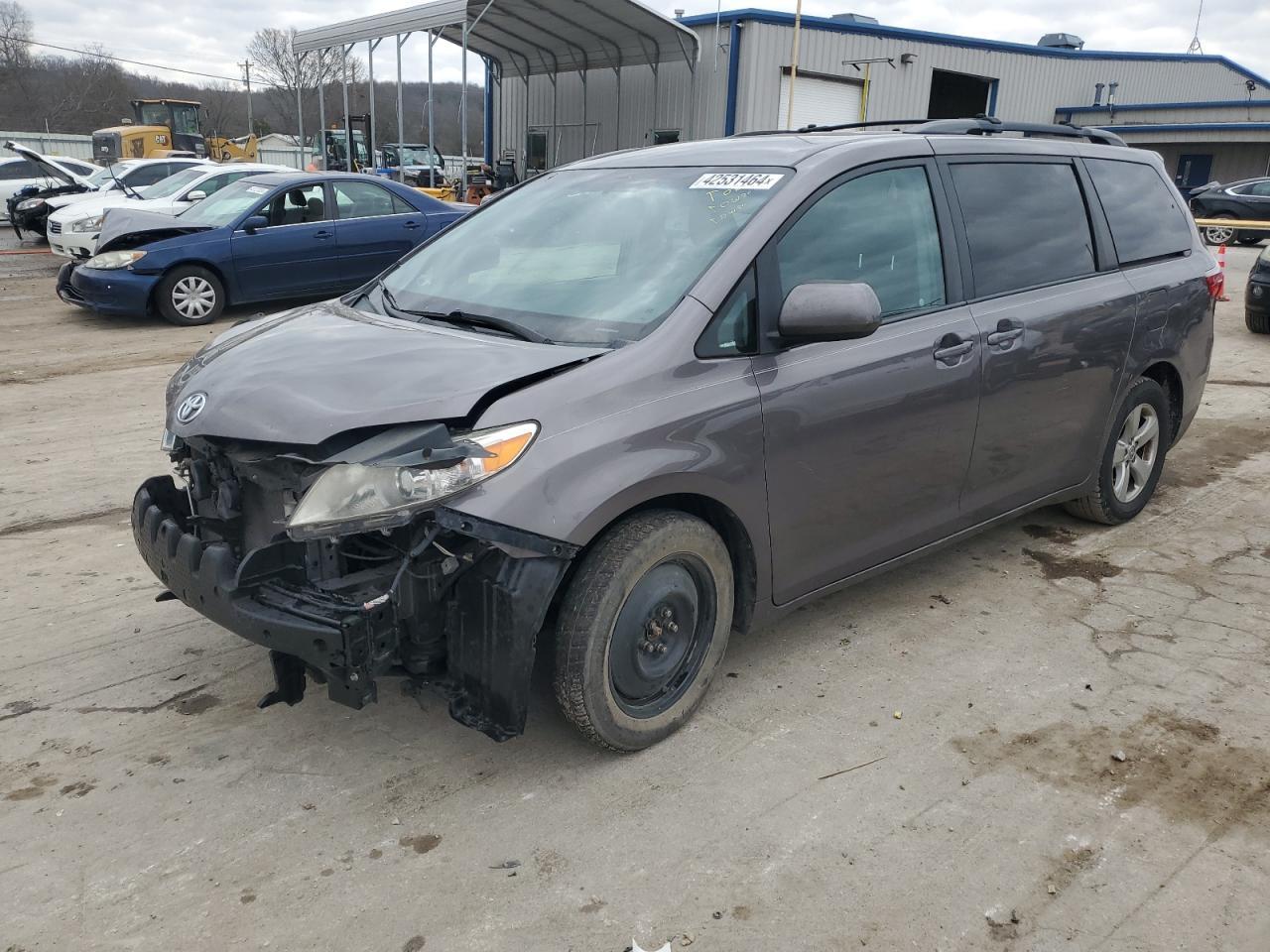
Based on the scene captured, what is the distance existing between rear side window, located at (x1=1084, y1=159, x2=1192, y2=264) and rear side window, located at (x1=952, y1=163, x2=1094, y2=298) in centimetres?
25

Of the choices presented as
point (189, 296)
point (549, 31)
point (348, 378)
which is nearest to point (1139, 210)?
point (348, 378)

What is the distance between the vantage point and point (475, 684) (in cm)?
278

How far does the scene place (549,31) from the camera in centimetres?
2475

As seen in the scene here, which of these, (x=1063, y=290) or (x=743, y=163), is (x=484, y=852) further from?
(x=1063, y=290)

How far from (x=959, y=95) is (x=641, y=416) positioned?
34018mm

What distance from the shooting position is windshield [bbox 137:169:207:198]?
14.2m

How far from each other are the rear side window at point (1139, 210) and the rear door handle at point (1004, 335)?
1107 mm

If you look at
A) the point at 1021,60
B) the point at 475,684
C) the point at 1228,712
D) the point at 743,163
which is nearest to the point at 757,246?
the point at 743,163

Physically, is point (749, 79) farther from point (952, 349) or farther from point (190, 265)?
point (952, 349)

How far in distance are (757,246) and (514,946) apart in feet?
7.17

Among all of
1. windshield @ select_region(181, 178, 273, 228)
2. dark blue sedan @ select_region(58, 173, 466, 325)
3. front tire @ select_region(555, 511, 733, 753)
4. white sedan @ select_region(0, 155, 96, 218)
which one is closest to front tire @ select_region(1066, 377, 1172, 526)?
front tire @ select_region(555, 511, 733, 753)

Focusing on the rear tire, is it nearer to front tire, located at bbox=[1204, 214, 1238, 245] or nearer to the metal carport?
the metal carport

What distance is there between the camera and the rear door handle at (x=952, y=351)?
147 inches

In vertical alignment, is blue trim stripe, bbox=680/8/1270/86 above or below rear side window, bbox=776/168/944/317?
above
